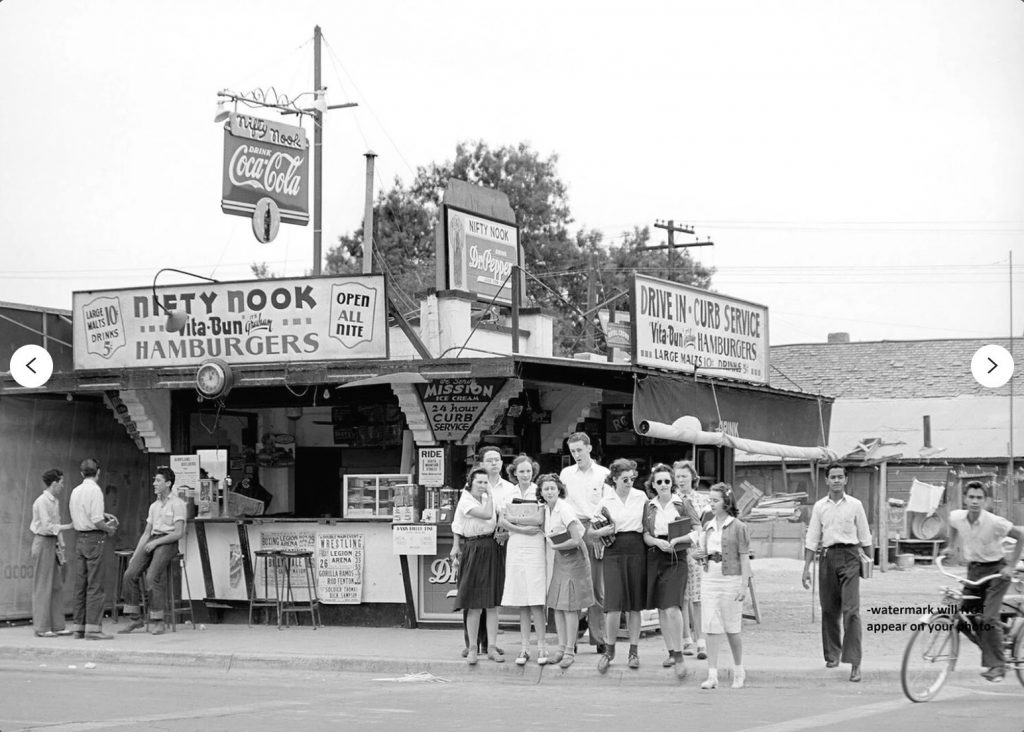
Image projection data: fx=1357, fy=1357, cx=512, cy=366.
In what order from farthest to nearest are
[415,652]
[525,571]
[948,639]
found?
[415,652]
[525,571]
[948,639]

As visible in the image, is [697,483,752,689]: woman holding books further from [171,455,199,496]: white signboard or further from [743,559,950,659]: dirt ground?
[171,455,199,496]: white signboard

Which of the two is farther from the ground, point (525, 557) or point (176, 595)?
point (525, 557)

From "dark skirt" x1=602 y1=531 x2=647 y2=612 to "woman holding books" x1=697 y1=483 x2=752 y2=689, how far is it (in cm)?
113

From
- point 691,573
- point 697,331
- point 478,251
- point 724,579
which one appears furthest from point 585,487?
point 478,251

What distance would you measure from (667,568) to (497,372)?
3324mm

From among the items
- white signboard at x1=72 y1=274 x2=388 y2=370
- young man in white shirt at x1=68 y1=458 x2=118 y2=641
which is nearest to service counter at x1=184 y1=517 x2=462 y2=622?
young man in white shirt at x1=68 y1=458 x2=118 y2=641

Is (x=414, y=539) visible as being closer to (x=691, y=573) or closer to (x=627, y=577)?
(x=691, y=573)

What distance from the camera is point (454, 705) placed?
10.8 meters

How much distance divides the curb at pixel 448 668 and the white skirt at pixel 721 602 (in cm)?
84

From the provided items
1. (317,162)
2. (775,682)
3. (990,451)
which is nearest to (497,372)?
(775,682)

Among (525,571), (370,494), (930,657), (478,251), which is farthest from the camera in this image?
(478,251)

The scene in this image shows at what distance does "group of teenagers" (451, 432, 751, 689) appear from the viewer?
41.3 feet

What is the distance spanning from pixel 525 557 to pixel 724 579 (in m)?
2.17

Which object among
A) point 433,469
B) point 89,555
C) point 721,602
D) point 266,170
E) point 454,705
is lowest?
point 454,705
